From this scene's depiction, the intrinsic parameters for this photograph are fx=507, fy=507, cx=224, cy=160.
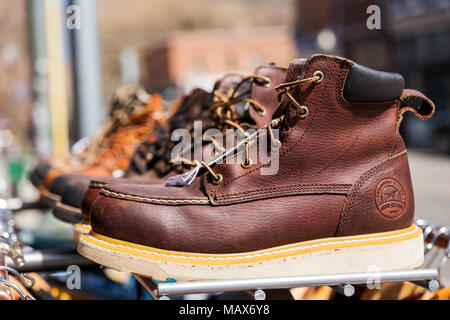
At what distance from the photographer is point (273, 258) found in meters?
1.32

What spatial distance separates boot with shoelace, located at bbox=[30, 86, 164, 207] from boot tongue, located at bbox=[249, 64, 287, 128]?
1.03 meters

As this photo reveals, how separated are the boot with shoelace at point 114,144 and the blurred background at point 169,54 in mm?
340

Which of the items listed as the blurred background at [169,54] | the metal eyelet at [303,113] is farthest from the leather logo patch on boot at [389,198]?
the blurred background at [169,54]

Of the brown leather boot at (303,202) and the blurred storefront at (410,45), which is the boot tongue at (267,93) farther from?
the blurred storefront at (410,45)

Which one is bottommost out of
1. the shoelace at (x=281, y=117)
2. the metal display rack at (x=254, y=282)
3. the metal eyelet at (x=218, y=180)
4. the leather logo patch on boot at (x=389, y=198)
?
the metal display rack at (x=254, y=282)

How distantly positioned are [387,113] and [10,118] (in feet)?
57.8

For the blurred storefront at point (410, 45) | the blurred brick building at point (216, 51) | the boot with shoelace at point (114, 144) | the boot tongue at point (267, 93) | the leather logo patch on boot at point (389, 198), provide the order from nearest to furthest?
the leather logo patch on boot at point (389, 198)
the boot tongue at point (267, 93)
the boot with shoelace at point (114, 144)
the blurred storefront at point (410, 45)
the blurred brick building at point (216, 51)

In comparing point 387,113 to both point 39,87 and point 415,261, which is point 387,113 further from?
point 39,87

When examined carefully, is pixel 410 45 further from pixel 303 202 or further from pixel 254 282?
pixel 254 282

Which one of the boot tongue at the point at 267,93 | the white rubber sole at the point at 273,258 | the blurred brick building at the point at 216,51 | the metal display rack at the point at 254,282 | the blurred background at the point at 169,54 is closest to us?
the metal display rack at the point at 254,282

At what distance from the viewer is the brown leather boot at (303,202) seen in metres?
1.30

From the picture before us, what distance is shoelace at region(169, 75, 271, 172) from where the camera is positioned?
4.85 feet

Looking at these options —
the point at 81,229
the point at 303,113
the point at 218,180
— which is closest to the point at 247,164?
the point at 218,180
